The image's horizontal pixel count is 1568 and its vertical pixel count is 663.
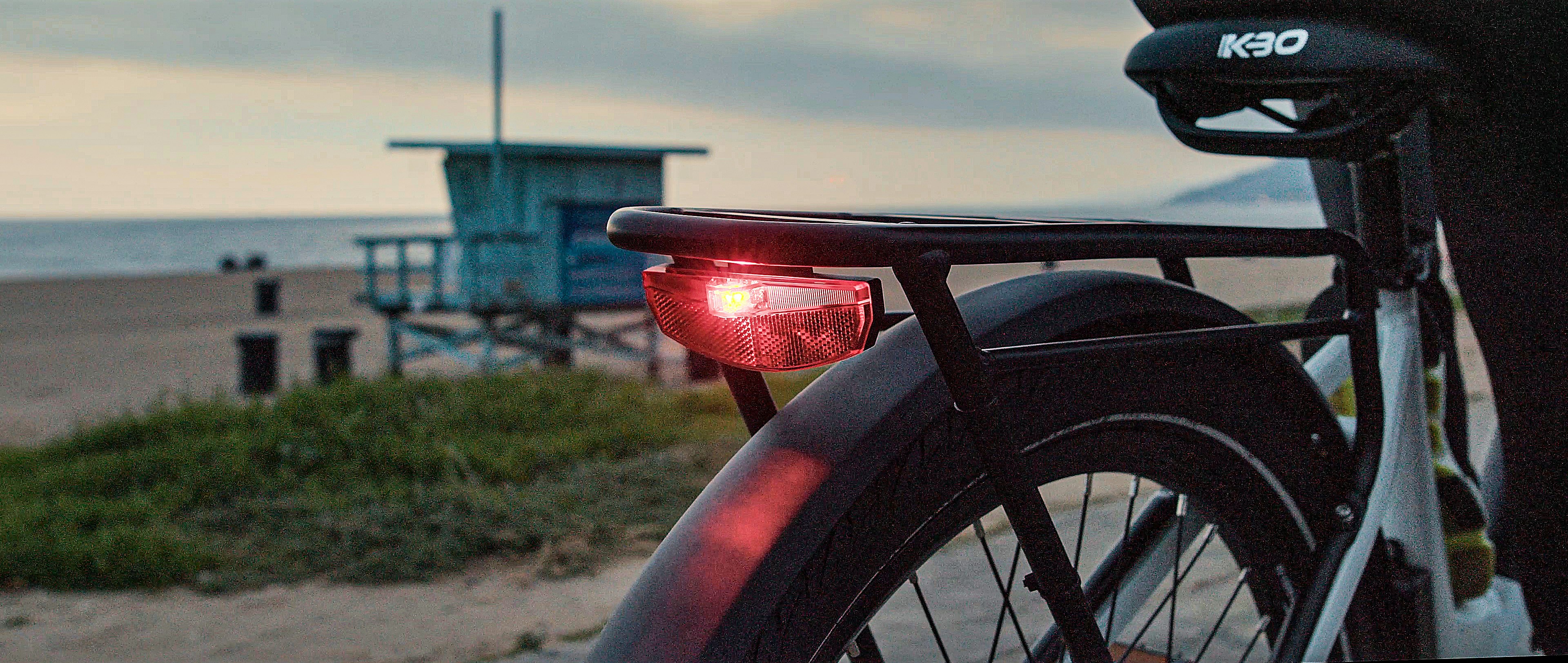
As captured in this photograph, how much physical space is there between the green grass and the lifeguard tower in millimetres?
4429

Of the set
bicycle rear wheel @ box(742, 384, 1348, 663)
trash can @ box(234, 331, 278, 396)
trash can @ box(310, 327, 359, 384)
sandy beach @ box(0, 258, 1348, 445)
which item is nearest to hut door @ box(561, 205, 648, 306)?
sandy beach @ box(0, 258, 1348, 445)

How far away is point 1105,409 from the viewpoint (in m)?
1.19

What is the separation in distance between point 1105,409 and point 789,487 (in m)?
0.35

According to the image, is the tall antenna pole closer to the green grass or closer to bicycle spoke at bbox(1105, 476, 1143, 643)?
the green grass

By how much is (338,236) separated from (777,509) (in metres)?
75.5

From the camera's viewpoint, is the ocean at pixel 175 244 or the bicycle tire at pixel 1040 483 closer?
the bicycle tire at pixel 1040 483

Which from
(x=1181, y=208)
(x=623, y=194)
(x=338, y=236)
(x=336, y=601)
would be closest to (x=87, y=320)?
(x=623, y=194)

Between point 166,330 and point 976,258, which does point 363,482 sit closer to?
point 976,258

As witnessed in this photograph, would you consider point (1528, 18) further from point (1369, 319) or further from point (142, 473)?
point (142, 473)

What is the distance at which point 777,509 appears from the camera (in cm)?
98

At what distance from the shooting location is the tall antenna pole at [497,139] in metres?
11.6

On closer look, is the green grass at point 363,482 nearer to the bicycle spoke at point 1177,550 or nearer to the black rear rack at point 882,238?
the bicycle spoke at point 1177,550

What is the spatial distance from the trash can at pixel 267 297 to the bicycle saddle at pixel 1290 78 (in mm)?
18846

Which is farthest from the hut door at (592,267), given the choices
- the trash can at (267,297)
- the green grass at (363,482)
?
the trash can at (267,297)
